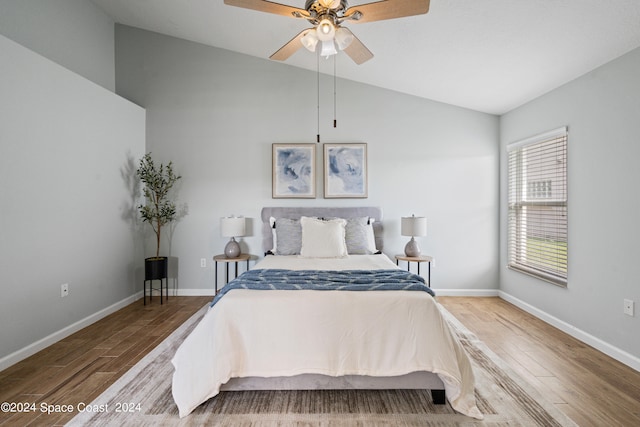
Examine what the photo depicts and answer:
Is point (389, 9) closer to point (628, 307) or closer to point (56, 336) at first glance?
point (628, 307)

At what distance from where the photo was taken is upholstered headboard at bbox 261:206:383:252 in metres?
4.26

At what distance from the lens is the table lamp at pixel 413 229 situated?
3.87 metres

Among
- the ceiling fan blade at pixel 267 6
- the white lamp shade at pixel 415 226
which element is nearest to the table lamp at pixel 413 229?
the white lamp shade at pixel 415 226

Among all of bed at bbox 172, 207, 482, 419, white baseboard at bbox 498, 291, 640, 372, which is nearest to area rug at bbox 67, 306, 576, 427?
bed at bbox 172, 207, 482, 419

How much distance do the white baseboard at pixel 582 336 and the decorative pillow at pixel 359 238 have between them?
192 centimetres

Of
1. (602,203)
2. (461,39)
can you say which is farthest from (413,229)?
(461,39)

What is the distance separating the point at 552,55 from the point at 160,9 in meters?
4.19

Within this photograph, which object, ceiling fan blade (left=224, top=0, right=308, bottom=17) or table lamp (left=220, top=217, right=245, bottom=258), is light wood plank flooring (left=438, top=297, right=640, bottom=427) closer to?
table lamp (left=220, top=217, right=245, bottom=258)

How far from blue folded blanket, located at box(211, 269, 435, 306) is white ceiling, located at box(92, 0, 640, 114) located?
218cm

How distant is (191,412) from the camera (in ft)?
6.22

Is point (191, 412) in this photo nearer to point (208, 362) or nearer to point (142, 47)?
point (208, 362)

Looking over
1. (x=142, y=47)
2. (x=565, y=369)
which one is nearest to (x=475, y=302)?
(x=565, y=369)

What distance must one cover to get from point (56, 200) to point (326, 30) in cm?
293

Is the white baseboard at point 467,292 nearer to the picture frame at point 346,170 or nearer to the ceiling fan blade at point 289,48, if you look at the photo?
the picture frame at point 346,170
